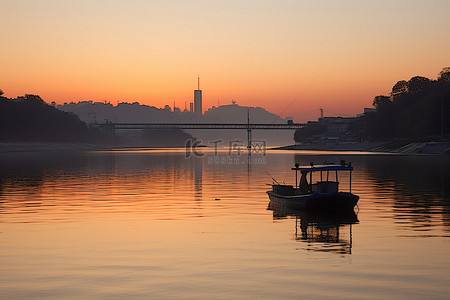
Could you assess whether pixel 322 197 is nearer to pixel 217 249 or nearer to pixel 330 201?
pixel 330 201

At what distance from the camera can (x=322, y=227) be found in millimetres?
34906

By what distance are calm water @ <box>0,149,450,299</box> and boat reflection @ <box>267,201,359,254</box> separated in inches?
2.5

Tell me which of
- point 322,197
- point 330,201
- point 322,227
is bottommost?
point 322,227

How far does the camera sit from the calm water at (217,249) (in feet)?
65.1

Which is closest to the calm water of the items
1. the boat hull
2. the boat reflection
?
the boat reflection

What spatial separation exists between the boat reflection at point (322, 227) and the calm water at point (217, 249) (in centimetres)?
6

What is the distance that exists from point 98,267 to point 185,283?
4.13 metres

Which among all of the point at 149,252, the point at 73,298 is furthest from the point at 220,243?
the point at 73,298

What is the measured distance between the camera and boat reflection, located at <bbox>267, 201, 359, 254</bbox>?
1110 inches

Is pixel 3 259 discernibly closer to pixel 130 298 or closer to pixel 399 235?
pixel 130 298

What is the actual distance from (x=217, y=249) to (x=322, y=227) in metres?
9.45

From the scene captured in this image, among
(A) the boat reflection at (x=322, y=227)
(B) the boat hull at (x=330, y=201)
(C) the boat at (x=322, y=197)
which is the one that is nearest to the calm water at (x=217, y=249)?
(A) the boat reflection at (x=322, y=227)

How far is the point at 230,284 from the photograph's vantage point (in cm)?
2036

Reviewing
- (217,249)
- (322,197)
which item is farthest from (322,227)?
(217,249)
